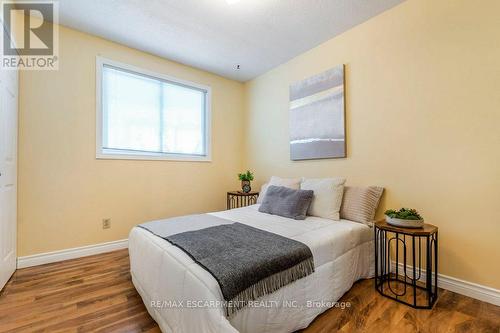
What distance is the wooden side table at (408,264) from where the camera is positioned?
5.66 feet

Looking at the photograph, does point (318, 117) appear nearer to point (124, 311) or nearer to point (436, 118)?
point (436, 118)

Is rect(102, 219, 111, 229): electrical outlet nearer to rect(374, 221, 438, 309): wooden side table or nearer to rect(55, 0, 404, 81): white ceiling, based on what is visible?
rect(55, 0, 404, 81): white ceiling

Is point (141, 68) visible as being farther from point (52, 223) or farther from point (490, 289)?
point (490, 289)

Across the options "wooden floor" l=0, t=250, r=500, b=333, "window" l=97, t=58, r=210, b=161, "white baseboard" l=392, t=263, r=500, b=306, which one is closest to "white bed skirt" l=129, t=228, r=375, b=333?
"wooden floor" l=0, t=250, r=500, b=333

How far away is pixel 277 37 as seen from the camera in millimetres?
2730

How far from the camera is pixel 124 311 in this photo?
5.35 ft

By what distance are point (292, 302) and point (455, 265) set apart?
152 cm

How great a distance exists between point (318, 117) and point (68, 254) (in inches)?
130

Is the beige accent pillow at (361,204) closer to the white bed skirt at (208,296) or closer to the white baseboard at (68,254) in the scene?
the white bed skirt at (208,296)

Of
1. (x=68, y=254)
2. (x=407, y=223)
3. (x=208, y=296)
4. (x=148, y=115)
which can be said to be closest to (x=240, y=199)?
(x=148, y=115)

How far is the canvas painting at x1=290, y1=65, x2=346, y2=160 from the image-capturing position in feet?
8.70

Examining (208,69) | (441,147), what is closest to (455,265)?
(441,147)

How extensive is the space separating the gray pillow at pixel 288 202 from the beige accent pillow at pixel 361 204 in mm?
359

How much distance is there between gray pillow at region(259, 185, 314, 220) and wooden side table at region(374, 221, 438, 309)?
0.66m
